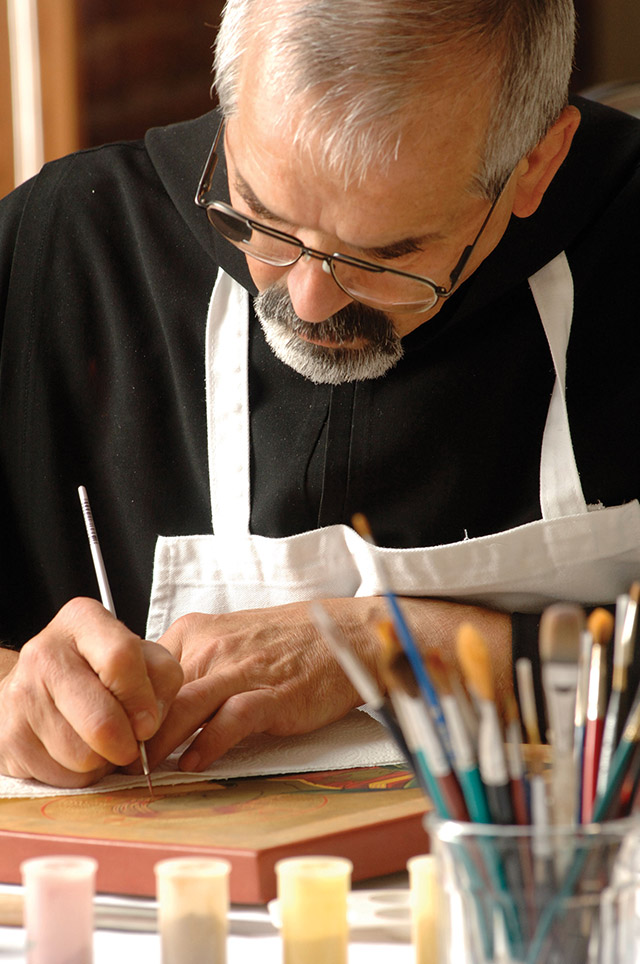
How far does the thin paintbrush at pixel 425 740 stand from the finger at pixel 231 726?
1.61 ft

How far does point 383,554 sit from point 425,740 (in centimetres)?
80

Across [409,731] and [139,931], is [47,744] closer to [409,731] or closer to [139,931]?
[139,931]

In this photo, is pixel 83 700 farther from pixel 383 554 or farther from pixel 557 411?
pixel 557 411

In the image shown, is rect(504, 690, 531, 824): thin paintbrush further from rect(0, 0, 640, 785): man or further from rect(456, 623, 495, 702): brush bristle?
rect(0, 0, 640, 785): man

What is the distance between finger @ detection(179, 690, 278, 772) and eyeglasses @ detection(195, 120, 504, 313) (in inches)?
16.5

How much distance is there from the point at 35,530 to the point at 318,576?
1.30 feet

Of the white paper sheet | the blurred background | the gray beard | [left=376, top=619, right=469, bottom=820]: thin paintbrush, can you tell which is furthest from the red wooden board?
the blurred background

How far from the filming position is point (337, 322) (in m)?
1.27

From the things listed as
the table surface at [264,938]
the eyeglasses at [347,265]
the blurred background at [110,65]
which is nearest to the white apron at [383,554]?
the eyeglasses at [347,265]

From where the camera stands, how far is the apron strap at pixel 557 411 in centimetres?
144

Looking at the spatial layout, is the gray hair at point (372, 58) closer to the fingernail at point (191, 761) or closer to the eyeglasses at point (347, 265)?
the eyeglasses at point (347, 265)

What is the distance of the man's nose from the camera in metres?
1.20

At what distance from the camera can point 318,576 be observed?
1.40 m

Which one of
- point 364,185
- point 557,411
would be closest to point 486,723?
point 364,185
